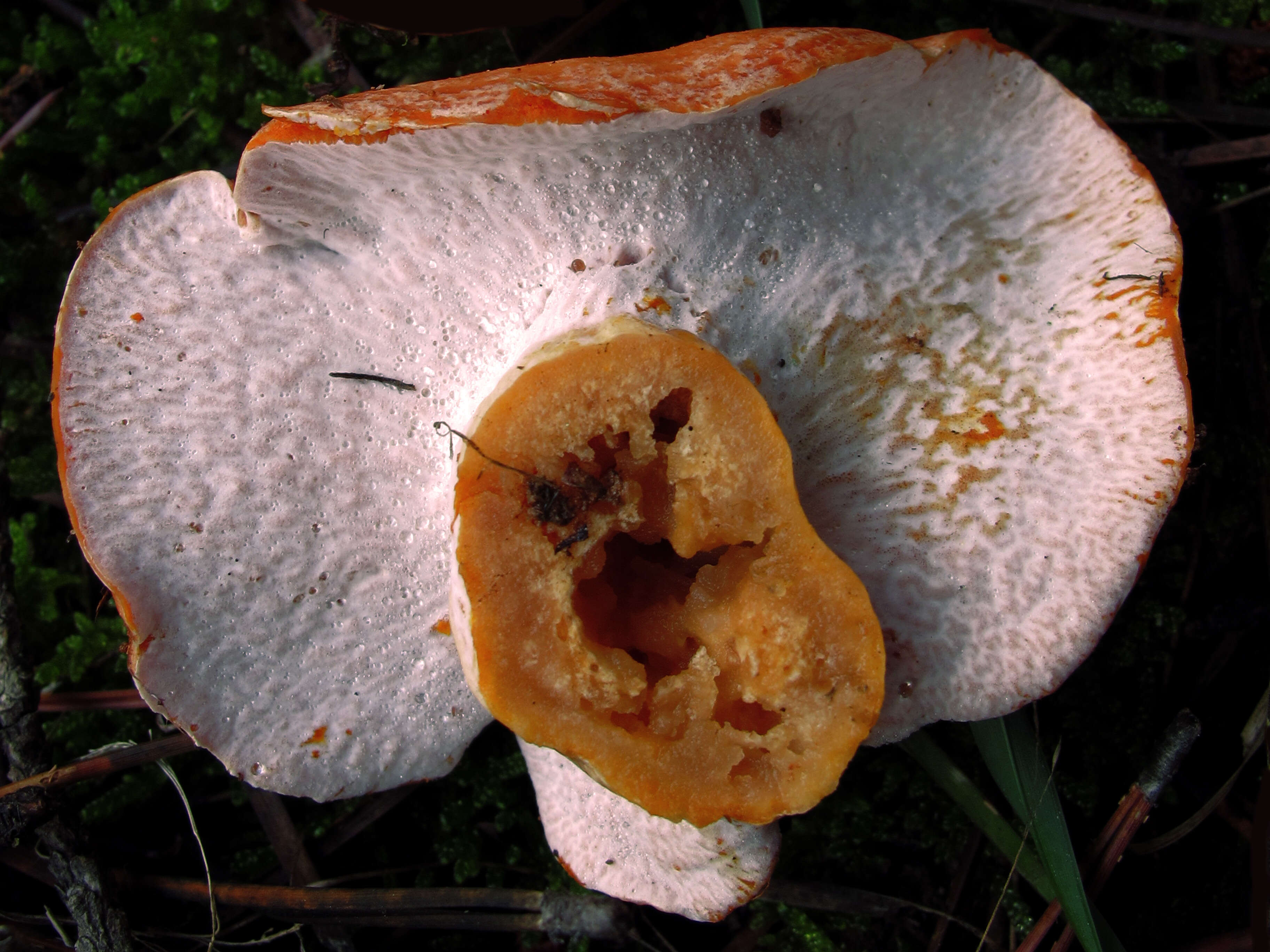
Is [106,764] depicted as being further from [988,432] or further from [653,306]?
[988,432]

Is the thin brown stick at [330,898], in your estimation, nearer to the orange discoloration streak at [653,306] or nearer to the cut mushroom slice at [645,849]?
the cut mushroom slice at [645,849]

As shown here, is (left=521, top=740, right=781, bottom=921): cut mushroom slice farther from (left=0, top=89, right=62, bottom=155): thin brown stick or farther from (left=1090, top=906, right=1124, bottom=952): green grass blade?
(left=0, top=89, right=62, bottom=155): thin brown stick

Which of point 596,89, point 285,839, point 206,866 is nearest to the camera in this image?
point 596,89

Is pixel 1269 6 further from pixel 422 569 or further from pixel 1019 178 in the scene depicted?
pixel 422 569

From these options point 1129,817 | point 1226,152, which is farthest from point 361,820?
point 1226,152

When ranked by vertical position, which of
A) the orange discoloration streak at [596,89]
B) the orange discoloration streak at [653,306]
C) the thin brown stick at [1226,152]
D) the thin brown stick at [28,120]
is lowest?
the thin brown stick at [1226,152]

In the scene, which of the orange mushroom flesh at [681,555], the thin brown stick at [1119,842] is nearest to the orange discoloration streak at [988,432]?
the orange mushroom flesh at [681,555]
